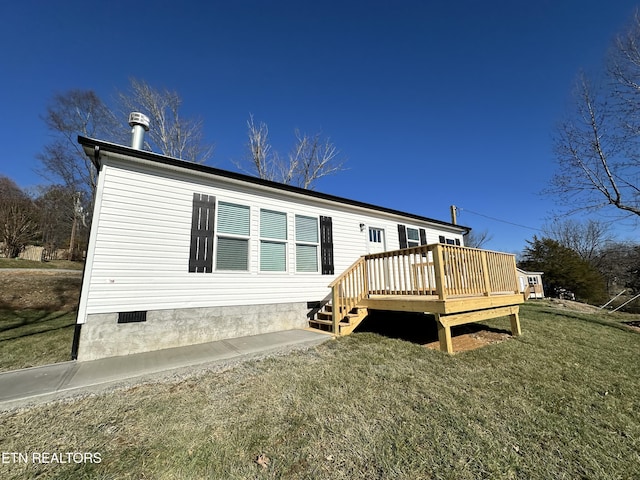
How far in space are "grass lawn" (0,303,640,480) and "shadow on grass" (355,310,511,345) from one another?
1.78 meters

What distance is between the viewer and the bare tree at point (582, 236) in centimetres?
3044

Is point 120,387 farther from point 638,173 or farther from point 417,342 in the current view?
point 638,173

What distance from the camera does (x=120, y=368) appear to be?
372 cm

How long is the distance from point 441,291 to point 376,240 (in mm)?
3963

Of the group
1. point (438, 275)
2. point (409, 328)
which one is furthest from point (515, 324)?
point (438, 275)

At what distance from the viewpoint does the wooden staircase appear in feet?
19.1

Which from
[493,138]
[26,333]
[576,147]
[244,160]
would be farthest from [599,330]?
[244,160]

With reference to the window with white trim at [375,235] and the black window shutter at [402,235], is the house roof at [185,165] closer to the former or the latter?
the window with white trim at [375,235]

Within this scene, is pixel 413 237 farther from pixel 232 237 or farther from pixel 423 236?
pixel 232 237

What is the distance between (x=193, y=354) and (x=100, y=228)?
9.01 feet

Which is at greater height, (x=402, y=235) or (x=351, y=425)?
(x=402, y=235)

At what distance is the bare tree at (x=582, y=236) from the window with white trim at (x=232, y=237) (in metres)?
37.1

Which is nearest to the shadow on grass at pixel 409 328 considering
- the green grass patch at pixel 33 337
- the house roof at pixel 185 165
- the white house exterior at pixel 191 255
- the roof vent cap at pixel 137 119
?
the white house exterior at pixel 191 255

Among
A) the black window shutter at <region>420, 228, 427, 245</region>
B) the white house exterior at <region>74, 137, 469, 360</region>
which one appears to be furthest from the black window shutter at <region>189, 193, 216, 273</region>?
the black window shutter at <region>420, 228, 427, 245</region>
